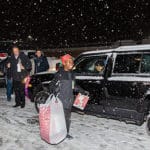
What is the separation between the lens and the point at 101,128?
7941 millimetres

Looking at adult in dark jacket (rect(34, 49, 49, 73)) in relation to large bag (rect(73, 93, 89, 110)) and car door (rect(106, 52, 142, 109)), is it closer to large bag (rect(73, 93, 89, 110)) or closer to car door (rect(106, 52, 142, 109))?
car door (rect(106, 52, 142, 109))

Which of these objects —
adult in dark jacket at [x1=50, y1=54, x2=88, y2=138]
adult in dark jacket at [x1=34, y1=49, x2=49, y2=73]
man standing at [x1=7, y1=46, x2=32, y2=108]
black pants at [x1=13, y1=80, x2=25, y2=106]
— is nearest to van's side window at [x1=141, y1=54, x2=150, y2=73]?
adult in dark jacket at [x1=50, y1=54, x2=88, y2=138]

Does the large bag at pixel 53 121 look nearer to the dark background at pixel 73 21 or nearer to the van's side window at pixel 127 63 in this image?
the van's side window at pixel 127 63

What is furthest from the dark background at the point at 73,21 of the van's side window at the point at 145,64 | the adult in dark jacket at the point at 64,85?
the adult in dark jacket at the point at 64,85

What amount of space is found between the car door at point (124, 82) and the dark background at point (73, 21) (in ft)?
85.7

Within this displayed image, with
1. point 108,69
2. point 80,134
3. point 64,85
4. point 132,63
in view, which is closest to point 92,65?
point 108,69

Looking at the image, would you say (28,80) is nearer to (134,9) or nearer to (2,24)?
(134,9)

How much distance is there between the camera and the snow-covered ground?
6566 millimetres

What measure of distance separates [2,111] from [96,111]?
115 inches

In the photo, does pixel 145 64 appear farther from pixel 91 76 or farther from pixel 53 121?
pixel 53 121

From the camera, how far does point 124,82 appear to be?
24.7 feet

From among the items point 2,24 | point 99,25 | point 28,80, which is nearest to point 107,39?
point 99,25

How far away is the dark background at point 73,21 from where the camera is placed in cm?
3806

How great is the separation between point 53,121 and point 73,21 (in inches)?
1501
